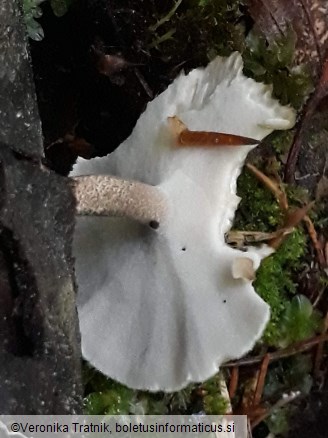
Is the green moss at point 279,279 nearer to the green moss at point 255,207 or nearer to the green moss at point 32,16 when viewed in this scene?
the green moss at point 255,207

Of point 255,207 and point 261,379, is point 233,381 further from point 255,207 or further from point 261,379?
point 255,207

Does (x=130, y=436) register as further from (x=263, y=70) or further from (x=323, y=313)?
(x=263, y=70)

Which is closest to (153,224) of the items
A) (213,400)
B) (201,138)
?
(201,138)

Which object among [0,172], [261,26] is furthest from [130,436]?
[261,26]

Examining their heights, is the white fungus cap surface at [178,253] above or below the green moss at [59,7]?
below

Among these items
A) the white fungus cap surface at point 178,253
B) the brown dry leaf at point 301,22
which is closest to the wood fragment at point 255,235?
Result: the white fungus cap surface at point 178,253

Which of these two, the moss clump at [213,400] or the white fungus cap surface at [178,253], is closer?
the white fungus cap surface at [178,253]
